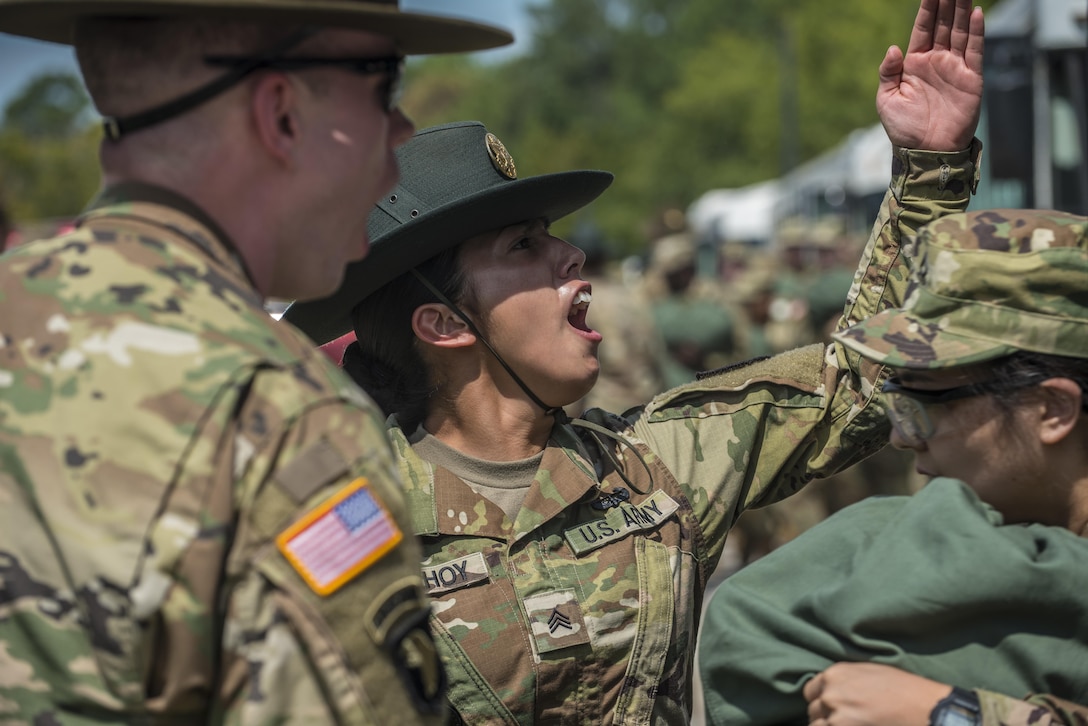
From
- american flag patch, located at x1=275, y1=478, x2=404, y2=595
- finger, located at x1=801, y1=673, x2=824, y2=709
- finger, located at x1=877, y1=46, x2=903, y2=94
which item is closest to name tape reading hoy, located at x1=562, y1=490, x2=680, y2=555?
finger, located at x1=801, y1=673, x2=824, y2=709

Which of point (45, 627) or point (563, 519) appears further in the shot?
point (563, 519)

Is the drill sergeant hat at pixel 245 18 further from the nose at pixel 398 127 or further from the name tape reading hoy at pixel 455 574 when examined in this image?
the name tape reading hoy at pixel 455 574

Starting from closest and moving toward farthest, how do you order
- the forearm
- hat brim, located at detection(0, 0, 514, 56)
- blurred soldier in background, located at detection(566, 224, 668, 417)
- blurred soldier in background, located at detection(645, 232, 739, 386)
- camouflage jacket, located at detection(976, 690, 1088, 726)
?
hat brim, located at detection(0, 0, 514, 56)
camouflage jacket, located at detection(976, 690, 1088, 726)
the forearm
blurred soldier in background, located at detection(566, 224, 668, 417)
blurred soldier in background, located at detection(645, 232, 739, 386)

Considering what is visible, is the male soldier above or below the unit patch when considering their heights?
above

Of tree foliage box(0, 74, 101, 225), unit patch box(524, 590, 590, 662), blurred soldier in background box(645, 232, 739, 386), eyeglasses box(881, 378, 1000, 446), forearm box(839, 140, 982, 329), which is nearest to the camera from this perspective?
eyeglasses box(881, 378, 1000, 446)

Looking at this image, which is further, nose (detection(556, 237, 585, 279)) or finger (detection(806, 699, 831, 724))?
nose (detection(556, 237, 585, 279))

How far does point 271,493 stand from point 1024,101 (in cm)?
730

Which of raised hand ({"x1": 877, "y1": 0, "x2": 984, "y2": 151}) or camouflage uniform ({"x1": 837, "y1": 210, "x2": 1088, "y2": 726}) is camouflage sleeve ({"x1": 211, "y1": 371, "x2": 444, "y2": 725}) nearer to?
camouflage uniform ({"x1": 837, "y1": 210, "x2": 1088, "y2": 726})

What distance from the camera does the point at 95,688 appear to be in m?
1.56

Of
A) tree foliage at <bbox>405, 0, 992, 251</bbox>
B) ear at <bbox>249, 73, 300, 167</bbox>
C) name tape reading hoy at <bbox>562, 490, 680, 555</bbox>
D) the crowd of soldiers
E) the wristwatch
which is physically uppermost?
ear at <bbox>249, 73, 300, 167</bbox>

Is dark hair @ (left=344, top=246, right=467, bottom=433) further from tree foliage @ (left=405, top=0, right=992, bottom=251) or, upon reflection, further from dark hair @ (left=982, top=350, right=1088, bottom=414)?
tree foliage @ (left=405, top=0, right=992, bottom=251)

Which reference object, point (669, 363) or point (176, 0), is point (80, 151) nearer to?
point (669, 363)

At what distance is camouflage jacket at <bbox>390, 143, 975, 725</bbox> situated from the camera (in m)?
2.64

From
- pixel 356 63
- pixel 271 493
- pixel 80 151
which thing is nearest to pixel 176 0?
pixel 356 63
